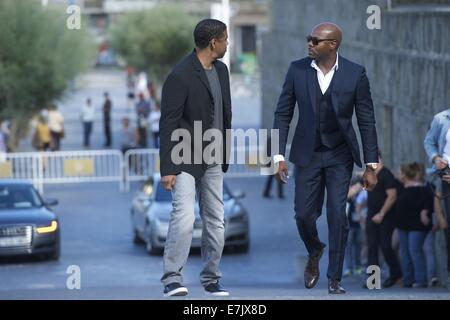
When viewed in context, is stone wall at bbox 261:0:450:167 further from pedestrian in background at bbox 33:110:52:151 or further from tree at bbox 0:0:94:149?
tree at bbox 0:0:94:149

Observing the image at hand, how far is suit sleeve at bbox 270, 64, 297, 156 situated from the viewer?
972 centimetres

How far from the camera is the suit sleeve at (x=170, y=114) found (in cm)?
916

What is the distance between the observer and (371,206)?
17359 millimetres

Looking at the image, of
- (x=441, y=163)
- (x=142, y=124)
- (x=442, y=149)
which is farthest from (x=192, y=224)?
(x=142, y=124)

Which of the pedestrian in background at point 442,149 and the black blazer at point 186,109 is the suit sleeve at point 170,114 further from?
the pedestrian in background at point 442,149

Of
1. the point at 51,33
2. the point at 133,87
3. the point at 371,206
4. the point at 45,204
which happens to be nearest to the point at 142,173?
the point at 51,33

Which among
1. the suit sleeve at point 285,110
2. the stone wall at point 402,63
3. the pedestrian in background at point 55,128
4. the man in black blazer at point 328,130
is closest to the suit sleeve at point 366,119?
the man in black blazer at point 328,130

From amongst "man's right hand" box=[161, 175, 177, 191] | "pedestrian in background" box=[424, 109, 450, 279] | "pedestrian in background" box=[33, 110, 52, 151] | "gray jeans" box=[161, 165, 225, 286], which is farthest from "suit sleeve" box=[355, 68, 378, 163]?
"pedestrian in background" box=[33, 110, 52, 151]

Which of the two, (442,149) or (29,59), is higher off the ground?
(442,149)

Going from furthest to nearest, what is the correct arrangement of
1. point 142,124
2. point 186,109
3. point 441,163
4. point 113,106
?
1. point 113,106
2. point 142,124
3. point 441,163
4. point 186,109

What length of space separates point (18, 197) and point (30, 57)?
55.0ft

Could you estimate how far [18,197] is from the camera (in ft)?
76.0

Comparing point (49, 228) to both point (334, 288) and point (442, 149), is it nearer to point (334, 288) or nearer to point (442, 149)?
point (442, 149)

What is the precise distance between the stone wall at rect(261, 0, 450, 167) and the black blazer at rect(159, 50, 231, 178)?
9347mm
